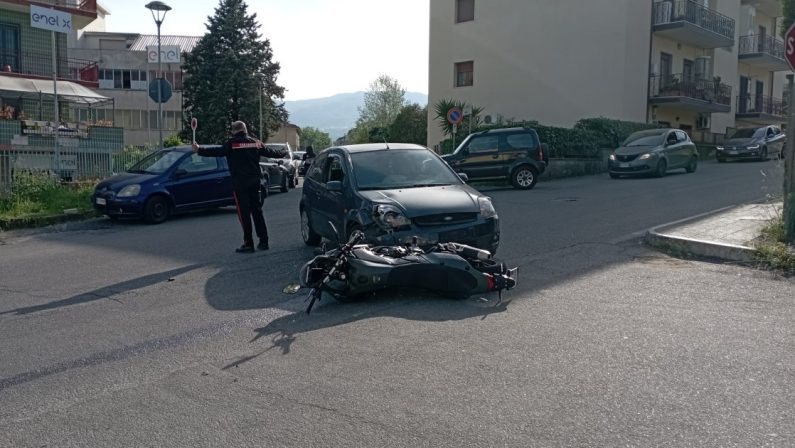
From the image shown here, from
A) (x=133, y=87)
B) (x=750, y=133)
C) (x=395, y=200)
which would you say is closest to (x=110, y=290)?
(x=395, y=200)

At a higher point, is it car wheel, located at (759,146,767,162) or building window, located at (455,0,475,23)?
building window, located at (455,0,475,23)

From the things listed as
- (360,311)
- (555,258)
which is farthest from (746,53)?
(360,311)

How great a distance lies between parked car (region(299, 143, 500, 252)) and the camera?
25.5 ft

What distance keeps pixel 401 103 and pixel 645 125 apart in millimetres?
A: 62179

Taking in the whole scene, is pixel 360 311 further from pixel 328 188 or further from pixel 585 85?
pixel 585 85

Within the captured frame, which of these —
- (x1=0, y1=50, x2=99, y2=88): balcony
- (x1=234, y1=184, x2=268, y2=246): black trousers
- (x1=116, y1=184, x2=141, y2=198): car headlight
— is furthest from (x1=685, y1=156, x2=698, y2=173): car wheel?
(x1=0, y1=50, x2=99, y2=88): balcony

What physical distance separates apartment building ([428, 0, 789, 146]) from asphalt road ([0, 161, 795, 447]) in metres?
24.4

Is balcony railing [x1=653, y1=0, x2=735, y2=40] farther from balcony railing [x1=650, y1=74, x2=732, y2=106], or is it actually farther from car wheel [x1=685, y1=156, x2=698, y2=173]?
car wheel [x1=685, y1=156, x2=698, y2=173]

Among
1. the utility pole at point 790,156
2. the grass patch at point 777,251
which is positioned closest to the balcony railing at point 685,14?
the utility pole at point 790,156

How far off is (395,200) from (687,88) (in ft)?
98.8

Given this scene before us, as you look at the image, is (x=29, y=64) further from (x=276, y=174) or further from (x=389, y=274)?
(x=389, y=274)

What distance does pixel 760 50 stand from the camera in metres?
41.8

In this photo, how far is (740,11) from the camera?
41.2 metres

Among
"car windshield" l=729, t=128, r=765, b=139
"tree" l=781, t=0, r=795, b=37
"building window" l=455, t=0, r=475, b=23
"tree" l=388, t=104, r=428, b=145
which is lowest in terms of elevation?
"car windshield" l=729, t=128, r=765, b=139
